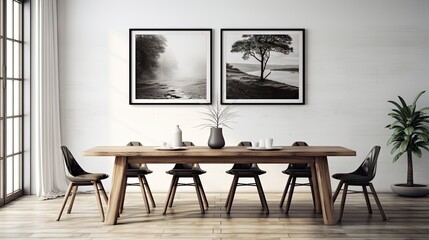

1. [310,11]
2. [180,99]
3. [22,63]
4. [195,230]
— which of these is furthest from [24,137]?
[310,11]

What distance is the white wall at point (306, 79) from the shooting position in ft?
29.3

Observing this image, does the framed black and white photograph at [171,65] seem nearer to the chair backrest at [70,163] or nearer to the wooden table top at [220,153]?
the chair backrest at [70,163]

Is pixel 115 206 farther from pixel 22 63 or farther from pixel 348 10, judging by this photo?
pixel 348 10

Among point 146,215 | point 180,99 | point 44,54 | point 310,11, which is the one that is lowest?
point 146,215

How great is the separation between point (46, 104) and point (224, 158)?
10.1 ft

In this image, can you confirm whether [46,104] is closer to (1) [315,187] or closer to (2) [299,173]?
(2) [299,173]

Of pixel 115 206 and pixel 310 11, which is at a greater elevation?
pixel 310 11

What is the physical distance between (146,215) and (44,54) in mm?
2879

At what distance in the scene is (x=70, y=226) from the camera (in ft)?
21.1

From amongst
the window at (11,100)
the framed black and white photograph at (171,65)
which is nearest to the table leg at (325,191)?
the framed black and white photograph at (171,65)

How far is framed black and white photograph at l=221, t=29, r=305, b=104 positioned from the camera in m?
8.93

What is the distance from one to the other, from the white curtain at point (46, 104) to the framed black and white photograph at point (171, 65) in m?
1.11

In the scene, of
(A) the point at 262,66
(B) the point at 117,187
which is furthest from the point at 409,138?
(B) the point at 117,187

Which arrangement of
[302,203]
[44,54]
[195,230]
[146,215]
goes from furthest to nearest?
[44,54] → [302,203] → [146,215] → [195,230]
